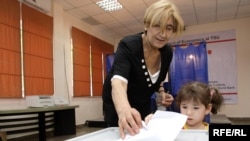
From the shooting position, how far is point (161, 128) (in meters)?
0.53

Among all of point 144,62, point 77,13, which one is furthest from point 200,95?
point 77,13

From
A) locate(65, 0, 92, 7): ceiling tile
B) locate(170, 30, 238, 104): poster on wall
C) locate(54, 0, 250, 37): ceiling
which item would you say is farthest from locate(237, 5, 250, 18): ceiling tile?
locate(65, 0, 92, 7): ceiling tile

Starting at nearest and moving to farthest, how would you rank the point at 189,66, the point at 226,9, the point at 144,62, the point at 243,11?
the point at 144,62 < the point at 189,66 < the point at 226,9 < the point at 243,11

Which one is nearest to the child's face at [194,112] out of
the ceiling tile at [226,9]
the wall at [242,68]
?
the ceiling tile at [226,9]

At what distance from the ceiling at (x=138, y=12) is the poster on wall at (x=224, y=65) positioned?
562 millimetres

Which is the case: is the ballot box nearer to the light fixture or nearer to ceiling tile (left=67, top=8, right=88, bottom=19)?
the light fixture

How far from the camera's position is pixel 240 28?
6102mm

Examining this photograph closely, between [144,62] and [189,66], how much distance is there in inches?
157

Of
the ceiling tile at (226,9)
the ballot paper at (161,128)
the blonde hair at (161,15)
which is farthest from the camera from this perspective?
the ceiling tile at (226,9)

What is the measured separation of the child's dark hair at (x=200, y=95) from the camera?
1384 millimetres

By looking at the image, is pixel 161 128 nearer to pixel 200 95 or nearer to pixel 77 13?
pixel 200 95

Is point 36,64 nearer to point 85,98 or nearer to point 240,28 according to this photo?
point 85,98

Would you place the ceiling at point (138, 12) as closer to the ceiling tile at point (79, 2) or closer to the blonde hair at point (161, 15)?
the ceiling tile at point (79, 2)

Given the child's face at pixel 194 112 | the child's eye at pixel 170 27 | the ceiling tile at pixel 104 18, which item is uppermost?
the ceiling tile at pixel 104 18
